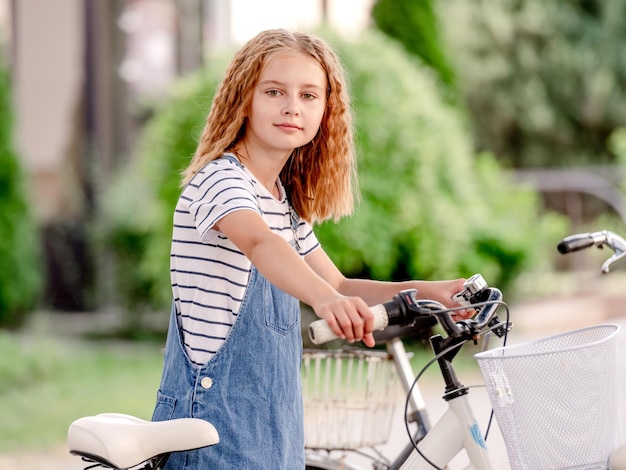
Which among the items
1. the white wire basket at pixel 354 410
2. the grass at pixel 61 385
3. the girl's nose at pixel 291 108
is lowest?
the grass at pixel 61 385

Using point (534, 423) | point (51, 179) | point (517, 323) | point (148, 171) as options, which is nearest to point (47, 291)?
point (51, 179)

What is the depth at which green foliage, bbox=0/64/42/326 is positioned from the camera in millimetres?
9234

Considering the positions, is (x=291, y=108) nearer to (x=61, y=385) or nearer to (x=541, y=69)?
(x=61, y=385)

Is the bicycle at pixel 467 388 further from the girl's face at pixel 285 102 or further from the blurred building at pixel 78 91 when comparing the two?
the blurred building at pixel 78 91

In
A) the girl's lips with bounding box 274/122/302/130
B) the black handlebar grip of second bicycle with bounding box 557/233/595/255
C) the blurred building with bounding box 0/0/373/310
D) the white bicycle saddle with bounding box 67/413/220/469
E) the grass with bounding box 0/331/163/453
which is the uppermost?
the blurred building with bounding box 0/0/373/310

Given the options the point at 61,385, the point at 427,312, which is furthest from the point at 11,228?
the point at 427,312

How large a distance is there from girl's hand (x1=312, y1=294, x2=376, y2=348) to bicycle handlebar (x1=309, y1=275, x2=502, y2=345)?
1 cm

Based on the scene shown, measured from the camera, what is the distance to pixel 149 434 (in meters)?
2.35

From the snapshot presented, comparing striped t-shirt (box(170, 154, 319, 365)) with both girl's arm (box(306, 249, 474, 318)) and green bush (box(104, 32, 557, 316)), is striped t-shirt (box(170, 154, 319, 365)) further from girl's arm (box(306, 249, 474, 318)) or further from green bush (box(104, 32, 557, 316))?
green bush (box(104, 32, 557, 316))

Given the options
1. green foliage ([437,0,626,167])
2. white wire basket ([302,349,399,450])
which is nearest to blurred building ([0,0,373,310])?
white wire basket ([302,349,399,450])

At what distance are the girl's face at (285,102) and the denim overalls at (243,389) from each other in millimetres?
324

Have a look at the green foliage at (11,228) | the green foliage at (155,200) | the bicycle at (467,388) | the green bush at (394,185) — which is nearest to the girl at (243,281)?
the bicycle at (467,388)

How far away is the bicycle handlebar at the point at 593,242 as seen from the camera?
282cm

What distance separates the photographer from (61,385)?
7.41 meters
